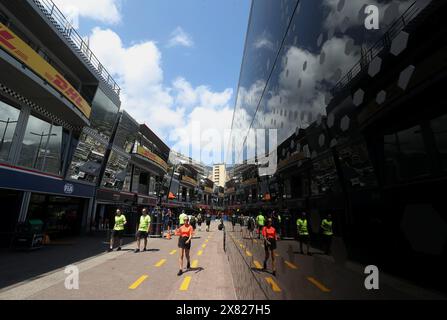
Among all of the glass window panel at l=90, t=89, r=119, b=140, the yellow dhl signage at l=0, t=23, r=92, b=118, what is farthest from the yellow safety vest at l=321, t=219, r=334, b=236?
the glass window panel at l=90, t=89, r=119, b=140

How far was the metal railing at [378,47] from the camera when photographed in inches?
34.7

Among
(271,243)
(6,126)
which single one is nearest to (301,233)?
(271,243)

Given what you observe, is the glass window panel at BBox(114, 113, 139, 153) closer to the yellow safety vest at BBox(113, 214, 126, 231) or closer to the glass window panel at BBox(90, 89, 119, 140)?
the glass window panel at BBox(90, 89, 119, 140)

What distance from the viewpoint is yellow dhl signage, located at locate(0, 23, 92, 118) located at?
8.81m

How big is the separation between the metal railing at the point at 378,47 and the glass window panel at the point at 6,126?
48.5ft

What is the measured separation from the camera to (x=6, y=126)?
11.5 m

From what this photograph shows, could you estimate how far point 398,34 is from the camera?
92cm

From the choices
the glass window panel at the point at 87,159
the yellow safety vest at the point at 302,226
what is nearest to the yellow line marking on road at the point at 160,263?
the yellow safety vest at the point at 302,226

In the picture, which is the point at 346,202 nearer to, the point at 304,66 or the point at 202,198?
the point at 304,66

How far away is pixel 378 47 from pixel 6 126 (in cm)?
1532

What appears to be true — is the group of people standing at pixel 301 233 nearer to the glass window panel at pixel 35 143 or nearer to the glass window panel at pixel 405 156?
the glass window panel at pixel 405 156

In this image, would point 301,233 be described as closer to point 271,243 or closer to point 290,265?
point 290,265

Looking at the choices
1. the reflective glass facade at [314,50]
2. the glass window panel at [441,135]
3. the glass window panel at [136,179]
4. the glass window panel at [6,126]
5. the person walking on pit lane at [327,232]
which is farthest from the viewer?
the glass window panel at [136,179]
